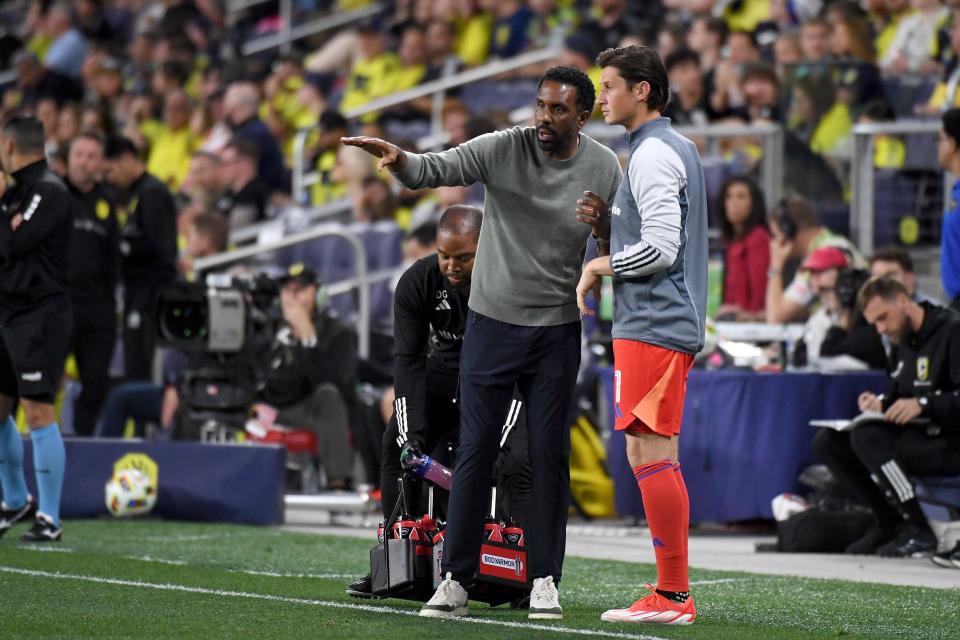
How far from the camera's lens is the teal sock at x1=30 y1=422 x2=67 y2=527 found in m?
9.03

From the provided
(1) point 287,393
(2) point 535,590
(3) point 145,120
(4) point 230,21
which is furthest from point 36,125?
(4) point 230,21

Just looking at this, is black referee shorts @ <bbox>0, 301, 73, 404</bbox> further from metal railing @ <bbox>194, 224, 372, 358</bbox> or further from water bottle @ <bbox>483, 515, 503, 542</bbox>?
metal railing @ <bbox>194, 224, 372, 358</bbox>

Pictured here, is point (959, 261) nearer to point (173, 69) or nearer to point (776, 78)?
point (776, 78)

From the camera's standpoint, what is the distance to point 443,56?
17703 mm

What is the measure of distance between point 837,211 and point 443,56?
6.04m

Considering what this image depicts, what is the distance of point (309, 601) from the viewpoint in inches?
267

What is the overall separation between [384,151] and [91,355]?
6.50m

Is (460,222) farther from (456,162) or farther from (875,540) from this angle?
(875,540)

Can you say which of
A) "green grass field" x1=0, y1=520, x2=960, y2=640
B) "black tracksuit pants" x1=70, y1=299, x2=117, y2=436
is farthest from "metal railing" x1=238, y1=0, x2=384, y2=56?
"green grass field" x1=0, y1=520, x2=960, y2=640

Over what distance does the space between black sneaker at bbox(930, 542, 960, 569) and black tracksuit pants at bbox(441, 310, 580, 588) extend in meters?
3.13

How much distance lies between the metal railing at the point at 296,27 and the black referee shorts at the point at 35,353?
39.6 feet

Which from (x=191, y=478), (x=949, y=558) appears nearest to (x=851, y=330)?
(x=949, y=558)

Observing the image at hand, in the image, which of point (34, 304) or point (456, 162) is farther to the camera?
point (34, 304)

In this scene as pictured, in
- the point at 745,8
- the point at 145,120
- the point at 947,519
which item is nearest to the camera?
the point at 947,519
